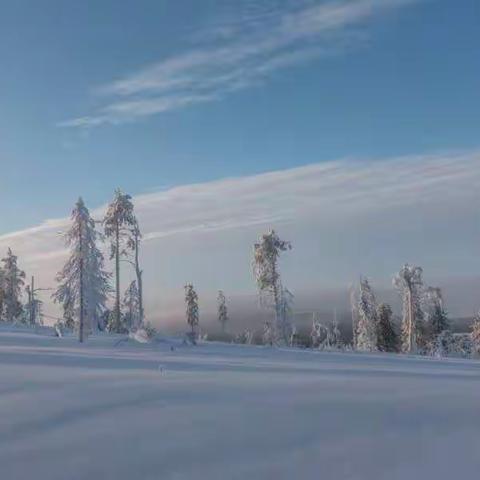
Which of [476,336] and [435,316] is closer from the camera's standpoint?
[476,336]

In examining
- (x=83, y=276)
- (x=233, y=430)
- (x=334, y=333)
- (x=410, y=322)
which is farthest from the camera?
(x=334, y=333)

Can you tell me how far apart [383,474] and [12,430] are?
3.98 metres

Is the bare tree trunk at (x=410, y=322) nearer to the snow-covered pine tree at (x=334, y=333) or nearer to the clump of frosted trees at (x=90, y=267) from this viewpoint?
the snow-covered pine tree at (x=334, y=333)

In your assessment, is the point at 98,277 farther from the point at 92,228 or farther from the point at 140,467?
the point at 140,467

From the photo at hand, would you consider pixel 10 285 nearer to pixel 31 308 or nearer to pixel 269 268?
pixel 31 308

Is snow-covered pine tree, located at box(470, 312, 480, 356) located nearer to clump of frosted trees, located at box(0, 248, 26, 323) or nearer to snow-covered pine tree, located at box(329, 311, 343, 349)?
snow-covered pine tree, located at box(329, 311, 343, 349)

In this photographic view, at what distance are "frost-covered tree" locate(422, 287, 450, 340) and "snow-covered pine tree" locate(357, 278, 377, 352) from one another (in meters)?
5.65

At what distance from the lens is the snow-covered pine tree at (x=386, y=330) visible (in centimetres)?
6344

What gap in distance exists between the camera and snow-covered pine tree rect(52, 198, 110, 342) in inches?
1471

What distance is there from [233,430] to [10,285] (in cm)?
6094

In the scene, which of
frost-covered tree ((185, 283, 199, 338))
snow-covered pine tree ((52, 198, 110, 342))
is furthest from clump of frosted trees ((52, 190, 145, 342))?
frost-covered tree ((185, 283, 199, 338))

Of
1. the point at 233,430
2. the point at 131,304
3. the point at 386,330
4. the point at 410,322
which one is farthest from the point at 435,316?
the point at 233,430

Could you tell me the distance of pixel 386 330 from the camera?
64688mm

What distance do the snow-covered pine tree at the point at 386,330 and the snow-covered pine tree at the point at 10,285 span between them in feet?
124
